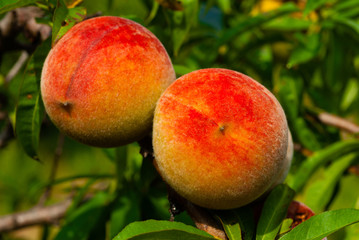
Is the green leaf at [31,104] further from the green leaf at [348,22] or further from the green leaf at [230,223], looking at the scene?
the green leaf at [348,22]

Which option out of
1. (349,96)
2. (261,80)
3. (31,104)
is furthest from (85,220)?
(349,96)

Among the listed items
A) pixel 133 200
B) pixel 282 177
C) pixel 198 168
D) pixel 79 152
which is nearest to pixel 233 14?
pixel 133 200

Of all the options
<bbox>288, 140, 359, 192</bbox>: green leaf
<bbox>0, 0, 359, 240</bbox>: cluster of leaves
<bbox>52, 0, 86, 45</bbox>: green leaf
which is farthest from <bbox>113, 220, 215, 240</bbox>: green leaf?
<bbox>288, 140, 359, 192</bbox>: green leaf

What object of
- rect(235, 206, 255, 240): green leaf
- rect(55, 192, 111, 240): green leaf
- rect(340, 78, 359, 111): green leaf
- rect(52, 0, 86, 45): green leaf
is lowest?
rect(55, 192, 111, 240): green leaf

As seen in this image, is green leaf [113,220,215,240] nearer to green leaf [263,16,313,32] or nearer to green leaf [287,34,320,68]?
green leaf [287,34,320,68]

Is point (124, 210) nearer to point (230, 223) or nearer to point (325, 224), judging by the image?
point (230, 223)

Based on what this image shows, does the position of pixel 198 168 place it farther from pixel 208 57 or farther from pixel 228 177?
pixel 208 57
